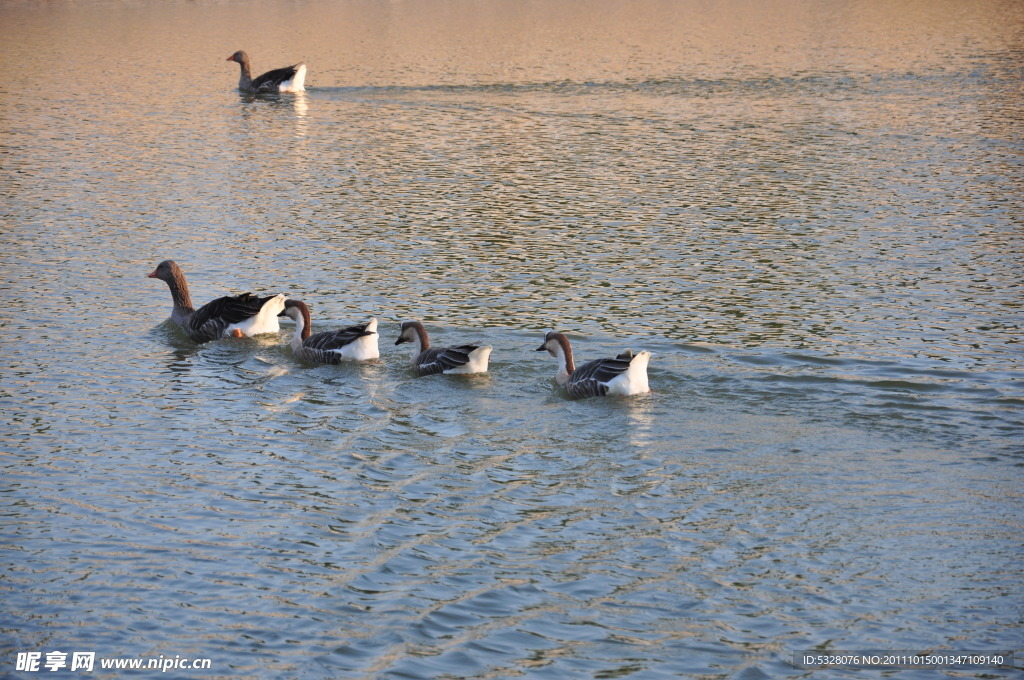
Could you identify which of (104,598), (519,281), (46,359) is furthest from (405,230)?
(104,598)

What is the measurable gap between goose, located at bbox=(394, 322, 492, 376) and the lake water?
224mm

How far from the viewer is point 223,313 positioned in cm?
1661

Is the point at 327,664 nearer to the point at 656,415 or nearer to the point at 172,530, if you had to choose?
the point at 172,530

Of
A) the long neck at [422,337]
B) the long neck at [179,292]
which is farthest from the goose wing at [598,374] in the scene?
the long neck at [179,292]

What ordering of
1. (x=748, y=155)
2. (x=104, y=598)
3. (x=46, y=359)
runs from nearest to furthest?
(x=104, y=598), (x=46, y=359), (x=748, y=155)

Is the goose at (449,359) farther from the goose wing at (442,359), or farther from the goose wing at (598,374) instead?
the goose wing at (598,374)

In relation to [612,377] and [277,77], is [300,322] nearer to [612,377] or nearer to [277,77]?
[612,377]

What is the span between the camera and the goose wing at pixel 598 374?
1363cm

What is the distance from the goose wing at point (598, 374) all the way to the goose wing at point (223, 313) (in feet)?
16.3

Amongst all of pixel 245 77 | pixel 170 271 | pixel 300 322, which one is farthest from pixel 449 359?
pixel 245 77

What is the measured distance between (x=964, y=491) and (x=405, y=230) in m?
13.6

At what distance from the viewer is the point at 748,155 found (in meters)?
28.3

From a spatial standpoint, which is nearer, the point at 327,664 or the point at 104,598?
the point at 327,664

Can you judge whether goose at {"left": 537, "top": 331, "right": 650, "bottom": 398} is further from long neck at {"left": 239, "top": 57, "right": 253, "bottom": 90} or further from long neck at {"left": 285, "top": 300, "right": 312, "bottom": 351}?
long neck at {"left": 239, "top": 57, "right": 253, "bottom": 90}
